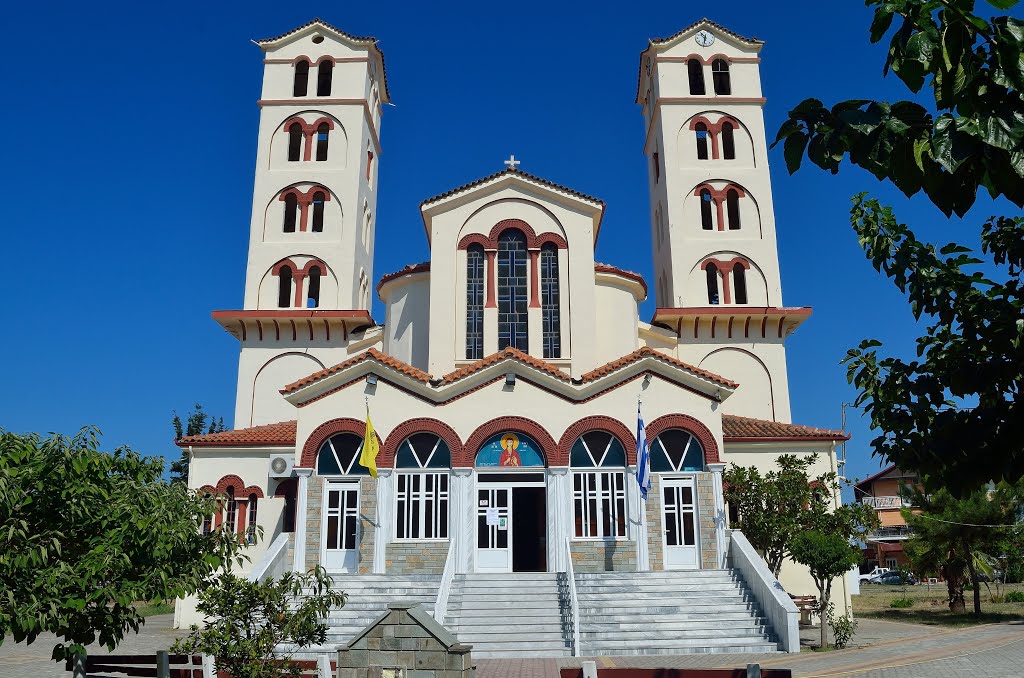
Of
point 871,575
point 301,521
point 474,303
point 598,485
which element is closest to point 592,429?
point 598,485

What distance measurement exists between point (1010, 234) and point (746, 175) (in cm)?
2939

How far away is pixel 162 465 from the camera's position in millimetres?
12867

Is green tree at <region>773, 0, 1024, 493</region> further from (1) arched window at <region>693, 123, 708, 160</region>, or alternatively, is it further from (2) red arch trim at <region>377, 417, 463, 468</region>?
(1) arched window at <region>693, 123, 708, 160</region>

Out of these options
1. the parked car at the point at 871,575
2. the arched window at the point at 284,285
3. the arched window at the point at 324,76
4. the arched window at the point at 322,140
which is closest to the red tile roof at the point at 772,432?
the arched window at the point at 284,285

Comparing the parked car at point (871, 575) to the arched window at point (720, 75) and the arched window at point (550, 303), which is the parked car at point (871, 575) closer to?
the arched window at point (720, 75)

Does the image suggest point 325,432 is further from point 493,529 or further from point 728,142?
point 728,142

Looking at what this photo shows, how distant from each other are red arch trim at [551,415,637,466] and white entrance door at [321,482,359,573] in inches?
226

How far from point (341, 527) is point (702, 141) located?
23.1 meters

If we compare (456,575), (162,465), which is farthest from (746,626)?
(162,465)

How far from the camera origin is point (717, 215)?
3516 cm

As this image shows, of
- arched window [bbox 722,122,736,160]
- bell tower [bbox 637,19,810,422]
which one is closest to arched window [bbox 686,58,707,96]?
bell tower [bbox 637,19,810,422]

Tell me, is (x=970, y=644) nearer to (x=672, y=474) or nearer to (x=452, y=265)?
(x=672, y=474)

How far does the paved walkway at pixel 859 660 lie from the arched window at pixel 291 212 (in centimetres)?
1738

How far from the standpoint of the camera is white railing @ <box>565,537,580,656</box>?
18689 millimetres
